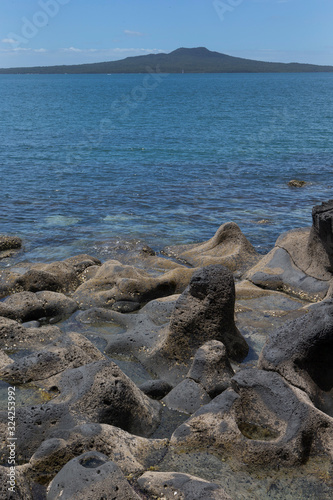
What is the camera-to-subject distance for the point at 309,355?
766 cm

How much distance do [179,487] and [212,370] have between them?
263 cm

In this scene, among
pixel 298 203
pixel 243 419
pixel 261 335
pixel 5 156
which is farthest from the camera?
pixel 5 156

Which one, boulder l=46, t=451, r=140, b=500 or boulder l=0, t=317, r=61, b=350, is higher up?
boulder l=46, t=451, r=140, b=500

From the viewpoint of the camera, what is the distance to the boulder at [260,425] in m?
6.28

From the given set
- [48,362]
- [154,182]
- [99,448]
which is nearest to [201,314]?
[48,362]

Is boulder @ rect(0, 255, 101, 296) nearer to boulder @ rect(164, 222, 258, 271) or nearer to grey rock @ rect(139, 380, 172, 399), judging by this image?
boulder @ rect(164, 222, 258, 271)

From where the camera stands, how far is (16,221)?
21734mm

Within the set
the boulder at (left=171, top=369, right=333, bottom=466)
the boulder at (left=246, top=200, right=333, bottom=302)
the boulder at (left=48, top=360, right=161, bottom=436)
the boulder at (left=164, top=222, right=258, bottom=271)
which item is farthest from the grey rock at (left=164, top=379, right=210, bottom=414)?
the boulder at (left=164, top=222, right=258, bottom=271)

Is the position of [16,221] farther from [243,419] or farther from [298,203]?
[243,419]

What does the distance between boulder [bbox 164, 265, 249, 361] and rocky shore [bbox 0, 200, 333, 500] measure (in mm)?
18

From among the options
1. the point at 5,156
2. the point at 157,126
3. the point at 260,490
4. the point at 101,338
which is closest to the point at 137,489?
the point at 260,490

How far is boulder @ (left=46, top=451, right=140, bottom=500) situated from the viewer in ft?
16.8

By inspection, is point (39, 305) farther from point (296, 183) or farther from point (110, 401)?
point (296, 183)

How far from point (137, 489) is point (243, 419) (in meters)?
1.89
